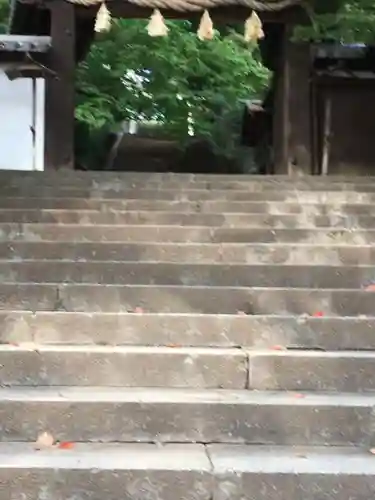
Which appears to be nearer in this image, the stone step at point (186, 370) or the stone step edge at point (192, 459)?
the stone step edge at point (192, 459)

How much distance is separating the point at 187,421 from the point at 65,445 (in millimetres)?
494

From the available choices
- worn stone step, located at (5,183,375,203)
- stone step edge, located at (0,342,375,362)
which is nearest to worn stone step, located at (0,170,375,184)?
worn stone step, located at (5,183,375,203)

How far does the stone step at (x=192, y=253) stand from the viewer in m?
4.71

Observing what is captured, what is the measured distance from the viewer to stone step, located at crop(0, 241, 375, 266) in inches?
185

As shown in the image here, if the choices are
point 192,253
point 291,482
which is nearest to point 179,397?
point 291,482

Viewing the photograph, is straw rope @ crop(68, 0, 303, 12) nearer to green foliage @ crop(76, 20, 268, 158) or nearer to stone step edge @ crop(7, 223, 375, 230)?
green foliage @ crop(76, 20, 268, 158)

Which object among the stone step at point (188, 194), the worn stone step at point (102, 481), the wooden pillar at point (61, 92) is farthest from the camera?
the wooden pillar at point (61, 92)

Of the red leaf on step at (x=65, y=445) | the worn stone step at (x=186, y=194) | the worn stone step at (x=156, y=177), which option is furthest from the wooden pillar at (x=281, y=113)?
the red leaf on step at (x=65, y=445)

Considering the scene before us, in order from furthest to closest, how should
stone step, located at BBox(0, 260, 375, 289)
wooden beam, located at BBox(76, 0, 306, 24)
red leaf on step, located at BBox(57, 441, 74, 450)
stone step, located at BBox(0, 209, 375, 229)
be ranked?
wooden beam, located at BBox(76, 0, 306, 24), stone step, located at BBox(0, 209, 375, 229), stone step, located at BBox(0, 260, 375, 289), red leaf on step, located at BBox(57, 441, 74, 450)

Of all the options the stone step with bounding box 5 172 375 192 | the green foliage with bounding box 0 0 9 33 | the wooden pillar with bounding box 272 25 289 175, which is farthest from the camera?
the green foliage with bounding box 0 0 9 33

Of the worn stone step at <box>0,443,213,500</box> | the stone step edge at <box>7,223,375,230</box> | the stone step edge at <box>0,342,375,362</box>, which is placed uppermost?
the stone step edge at <box>7,223,375,230</box>

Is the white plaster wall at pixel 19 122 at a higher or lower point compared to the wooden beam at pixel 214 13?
lower

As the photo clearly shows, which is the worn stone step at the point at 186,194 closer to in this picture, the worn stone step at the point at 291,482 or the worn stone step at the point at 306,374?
the worn stone step at the point at 306,374

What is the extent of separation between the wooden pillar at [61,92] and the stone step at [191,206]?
3522mm
